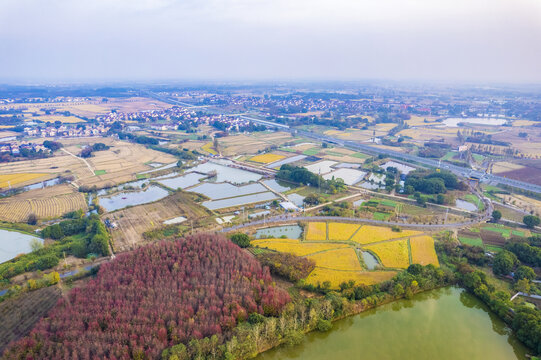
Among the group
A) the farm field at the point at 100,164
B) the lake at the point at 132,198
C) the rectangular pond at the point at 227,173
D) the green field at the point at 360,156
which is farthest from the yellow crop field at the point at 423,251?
the farm field at the point at 100,164

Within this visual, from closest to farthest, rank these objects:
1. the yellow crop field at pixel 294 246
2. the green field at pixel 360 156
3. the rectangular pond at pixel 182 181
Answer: the yellow crop field at pixel 294 246 → the rectangular pond at pixel 182 181 → the green field at pixel 360 156

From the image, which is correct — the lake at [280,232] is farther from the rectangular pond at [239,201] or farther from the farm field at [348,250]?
the rectangular pond at [239,201]

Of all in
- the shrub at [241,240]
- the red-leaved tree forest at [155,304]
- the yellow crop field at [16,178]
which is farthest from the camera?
the yellow crop field at [16,178]

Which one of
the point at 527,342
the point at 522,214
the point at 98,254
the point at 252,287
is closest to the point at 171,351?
the point at 252,287

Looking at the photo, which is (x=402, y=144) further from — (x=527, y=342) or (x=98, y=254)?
(x=98, y=254)

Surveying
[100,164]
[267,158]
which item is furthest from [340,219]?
[100,164]

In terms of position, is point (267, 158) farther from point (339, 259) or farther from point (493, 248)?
point (493, 248)

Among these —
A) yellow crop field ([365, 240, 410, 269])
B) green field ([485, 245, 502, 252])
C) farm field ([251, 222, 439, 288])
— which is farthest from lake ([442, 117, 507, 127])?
yellow crop field ([365, 240, 410, 269])
